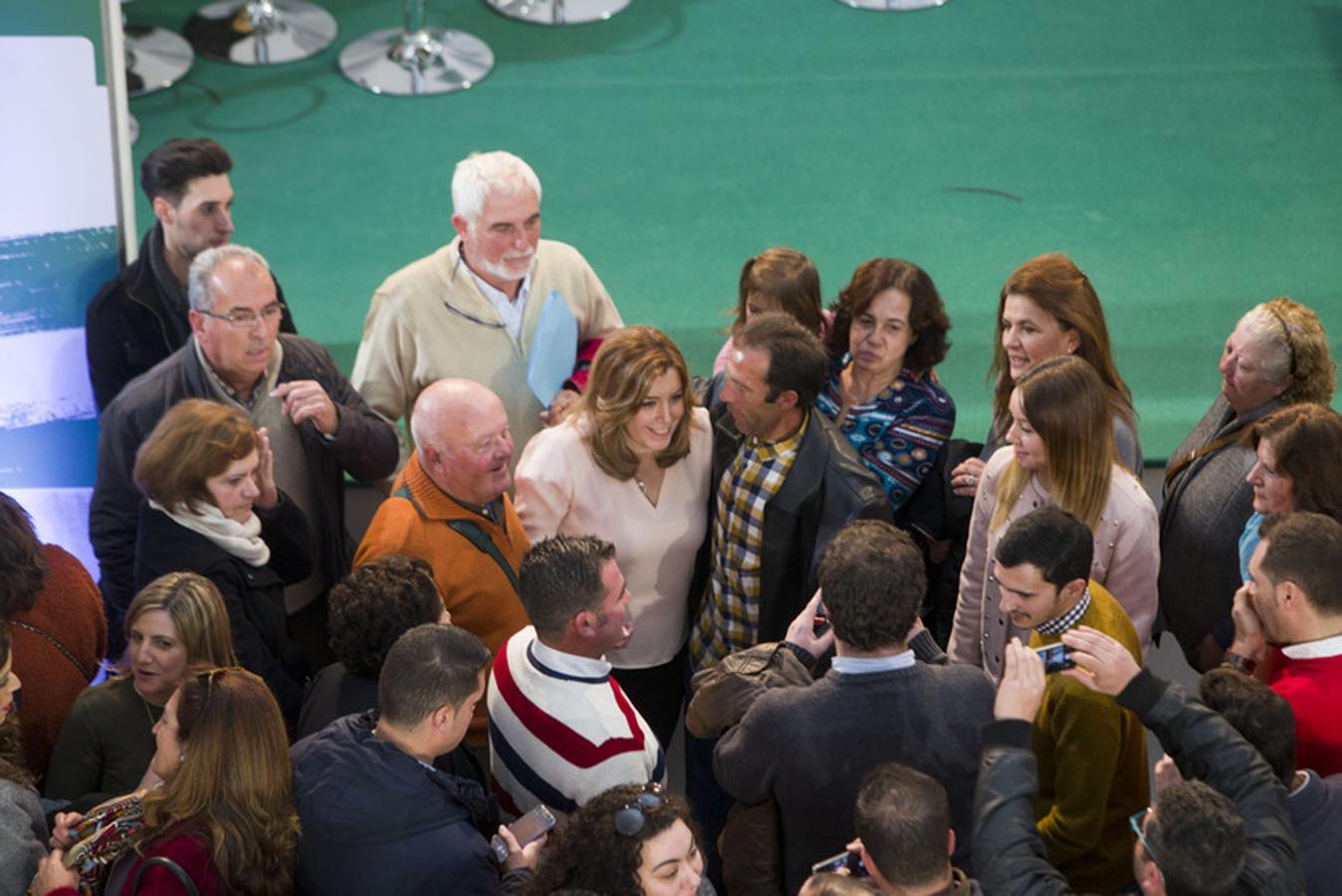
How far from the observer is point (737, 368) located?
3.96 metres

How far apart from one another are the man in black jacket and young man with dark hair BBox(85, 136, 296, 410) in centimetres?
260

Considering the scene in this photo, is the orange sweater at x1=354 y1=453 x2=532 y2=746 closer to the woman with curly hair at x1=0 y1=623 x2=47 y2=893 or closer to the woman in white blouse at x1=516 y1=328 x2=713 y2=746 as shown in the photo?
the woman in white blouse at x1=516 y1=328 x2=713 y2=746

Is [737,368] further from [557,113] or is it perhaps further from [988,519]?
[557,113]

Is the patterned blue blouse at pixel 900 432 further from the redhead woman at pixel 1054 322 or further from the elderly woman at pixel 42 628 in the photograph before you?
the elderly woman at pixel 42 628

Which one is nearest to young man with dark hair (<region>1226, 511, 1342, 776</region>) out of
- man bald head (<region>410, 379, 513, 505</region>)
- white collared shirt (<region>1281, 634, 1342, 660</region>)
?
white collared shirt (<region>1281, 634, 1342, 660</region>)

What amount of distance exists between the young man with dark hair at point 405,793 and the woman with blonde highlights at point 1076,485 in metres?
1.30

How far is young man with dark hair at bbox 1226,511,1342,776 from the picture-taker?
3145mm

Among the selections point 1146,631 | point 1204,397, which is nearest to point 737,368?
point 1146,631

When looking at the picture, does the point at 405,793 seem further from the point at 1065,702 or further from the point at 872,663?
the point at 1065,702

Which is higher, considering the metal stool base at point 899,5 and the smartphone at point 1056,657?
the metal stool base at point 899,5

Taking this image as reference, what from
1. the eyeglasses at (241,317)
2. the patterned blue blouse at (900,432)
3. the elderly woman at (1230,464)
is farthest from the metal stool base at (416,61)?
the elderly woman at (1230,464)

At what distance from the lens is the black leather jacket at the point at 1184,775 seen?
109 inches

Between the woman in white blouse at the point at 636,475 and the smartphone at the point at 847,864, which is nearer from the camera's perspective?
the smartphone at the point at 847,864

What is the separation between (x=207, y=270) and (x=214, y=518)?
775 millimetres
